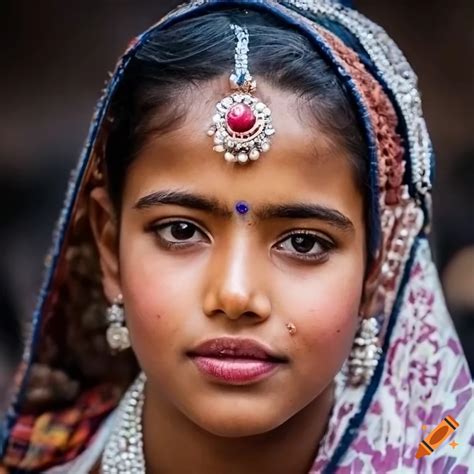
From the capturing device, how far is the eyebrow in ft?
4.19

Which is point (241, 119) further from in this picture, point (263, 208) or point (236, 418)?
point (236, 418)

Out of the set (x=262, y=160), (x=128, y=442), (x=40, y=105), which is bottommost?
(x=128, y=442)

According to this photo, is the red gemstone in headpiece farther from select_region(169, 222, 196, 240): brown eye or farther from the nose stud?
the nose stud

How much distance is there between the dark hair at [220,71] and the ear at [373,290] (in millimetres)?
137

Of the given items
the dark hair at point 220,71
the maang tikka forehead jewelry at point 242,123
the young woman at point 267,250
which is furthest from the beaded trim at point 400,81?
the maang tikka forehead jewelry at point 242,123

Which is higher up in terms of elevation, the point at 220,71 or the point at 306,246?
the point at 220,71

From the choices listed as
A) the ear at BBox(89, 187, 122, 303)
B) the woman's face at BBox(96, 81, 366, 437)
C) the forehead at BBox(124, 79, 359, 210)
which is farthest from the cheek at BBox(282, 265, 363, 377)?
the ear at BBox(89, 187, 122, 303)

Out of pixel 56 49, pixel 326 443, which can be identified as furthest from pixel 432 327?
pixel 56 49

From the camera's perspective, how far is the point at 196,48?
1.34 meters

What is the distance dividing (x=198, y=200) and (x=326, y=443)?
464 millimetres

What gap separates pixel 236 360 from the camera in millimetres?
1271

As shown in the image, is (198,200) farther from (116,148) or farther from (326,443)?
(326,443)

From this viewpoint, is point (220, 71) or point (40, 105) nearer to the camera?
point (220, 71)

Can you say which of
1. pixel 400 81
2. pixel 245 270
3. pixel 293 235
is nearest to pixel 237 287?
pixel 245 270
